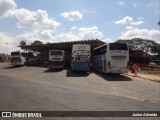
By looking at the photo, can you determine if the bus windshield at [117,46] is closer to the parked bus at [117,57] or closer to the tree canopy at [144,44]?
the parked bus at [117,57]

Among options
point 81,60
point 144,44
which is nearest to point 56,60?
point 81,60

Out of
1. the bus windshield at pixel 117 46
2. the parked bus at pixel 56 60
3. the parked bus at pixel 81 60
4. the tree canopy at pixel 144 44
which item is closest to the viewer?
the bus windshield at pixel 117 46

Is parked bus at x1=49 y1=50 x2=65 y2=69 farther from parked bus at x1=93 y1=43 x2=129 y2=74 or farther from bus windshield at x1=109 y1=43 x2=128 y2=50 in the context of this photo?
bus windshield at x1=109 y1=43 x2=128 y2=50

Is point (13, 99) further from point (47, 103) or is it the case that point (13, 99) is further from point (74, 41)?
point (74, 41)

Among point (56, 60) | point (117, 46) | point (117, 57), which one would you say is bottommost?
point (56, 60)

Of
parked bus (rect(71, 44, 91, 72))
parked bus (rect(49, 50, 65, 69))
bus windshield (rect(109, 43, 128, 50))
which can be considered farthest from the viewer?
parked bus (rect(49, 50, 65, 69))

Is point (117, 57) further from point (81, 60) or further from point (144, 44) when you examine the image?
point (144, 44)

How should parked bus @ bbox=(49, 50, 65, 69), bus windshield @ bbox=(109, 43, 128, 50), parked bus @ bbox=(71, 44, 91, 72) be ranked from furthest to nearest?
parked bus @ bbox=(49, 50, 65, 69)
parked bus @ bbox=(71, 44, 91, 72)
bus windshield @ bbox=(109, 43, 128, 50)

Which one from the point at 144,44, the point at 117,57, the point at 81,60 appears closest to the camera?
the point at 117,57

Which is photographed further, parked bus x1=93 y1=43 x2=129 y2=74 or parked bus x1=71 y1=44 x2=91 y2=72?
parked bus x1=71 y1=44 x2=91 y2=72

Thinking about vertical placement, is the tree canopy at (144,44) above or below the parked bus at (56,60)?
above

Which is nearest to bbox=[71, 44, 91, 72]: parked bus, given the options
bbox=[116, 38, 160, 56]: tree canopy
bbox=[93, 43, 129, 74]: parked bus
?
bbox=[93, 43, 129, 74]: parked bus

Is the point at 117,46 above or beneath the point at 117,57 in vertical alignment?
above

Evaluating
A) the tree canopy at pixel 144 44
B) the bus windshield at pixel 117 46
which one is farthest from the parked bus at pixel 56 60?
the tree canopy at pixel 144 44
